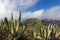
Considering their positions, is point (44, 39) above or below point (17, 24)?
below

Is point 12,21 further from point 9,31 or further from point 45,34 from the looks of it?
point 45,34

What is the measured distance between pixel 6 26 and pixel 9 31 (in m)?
0.55

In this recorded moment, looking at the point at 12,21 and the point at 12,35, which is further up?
the point at 12,21

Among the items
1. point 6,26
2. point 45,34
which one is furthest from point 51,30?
point 6,26

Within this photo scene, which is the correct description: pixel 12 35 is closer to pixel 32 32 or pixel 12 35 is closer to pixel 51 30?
pixel 32 32

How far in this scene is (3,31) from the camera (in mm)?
14078

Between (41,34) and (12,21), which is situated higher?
(12,21)

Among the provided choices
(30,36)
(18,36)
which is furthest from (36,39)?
(18,36)

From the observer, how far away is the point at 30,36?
14.4 meters

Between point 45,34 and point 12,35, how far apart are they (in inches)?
85.3

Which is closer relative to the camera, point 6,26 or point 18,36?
point 18,36

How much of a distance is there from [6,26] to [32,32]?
173 cm

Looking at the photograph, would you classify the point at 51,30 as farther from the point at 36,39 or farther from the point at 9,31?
the point at 9,31

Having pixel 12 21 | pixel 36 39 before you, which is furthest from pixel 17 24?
A: pixel 36 39
